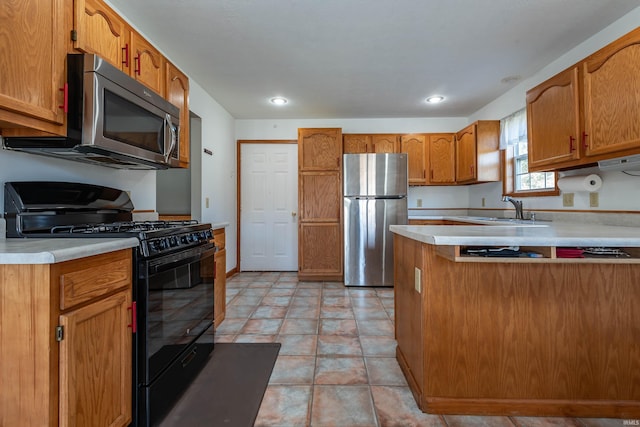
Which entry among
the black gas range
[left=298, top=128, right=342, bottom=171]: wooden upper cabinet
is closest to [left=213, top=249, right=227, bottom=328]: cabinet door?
the black gas range

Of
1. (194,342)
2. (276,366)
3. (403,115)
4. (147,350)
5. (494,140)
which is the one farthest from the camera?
(403,115)

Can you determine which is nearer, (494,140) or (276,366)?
(276,366)

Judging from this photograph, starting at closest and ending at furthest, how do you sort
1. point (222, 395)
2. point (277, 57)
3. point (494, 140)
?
point (222, 395) < point (277, 57) < point (494, 140)

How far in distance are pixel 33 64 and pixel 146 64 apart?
0.82 m

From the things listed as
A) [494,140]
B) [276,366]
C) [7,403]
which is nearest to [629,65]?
[494,140]

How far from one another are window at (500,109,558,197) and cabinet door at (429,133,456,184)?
2.41 feet

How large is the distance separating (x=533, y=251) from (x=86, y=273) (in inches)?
71.1

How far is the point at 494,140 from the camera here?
3686mm

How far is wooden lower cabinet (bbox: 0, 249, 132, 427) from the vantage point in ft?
3.12

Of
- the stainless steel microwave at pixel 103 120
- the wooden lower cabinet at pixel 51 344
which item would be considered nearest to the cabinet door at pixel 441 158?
the stainless steel microwave at pixel 103 120

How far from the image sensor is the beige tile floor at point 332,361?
1.45 metres

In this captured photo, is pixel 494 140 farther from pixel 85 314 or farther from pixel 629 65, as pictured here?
pixel 85 314

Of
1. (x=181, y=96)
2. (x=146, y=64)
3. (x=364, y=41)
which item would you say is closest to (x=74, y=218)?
(x=146, y=64)

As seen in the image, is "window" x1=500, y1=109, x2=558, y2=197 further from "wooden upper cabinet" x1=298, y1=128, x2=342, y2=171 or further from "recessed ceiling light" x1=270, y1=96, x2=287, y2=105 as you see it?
"recessed ceiling light" x1=270, y1=96, x2=287, y2=105
